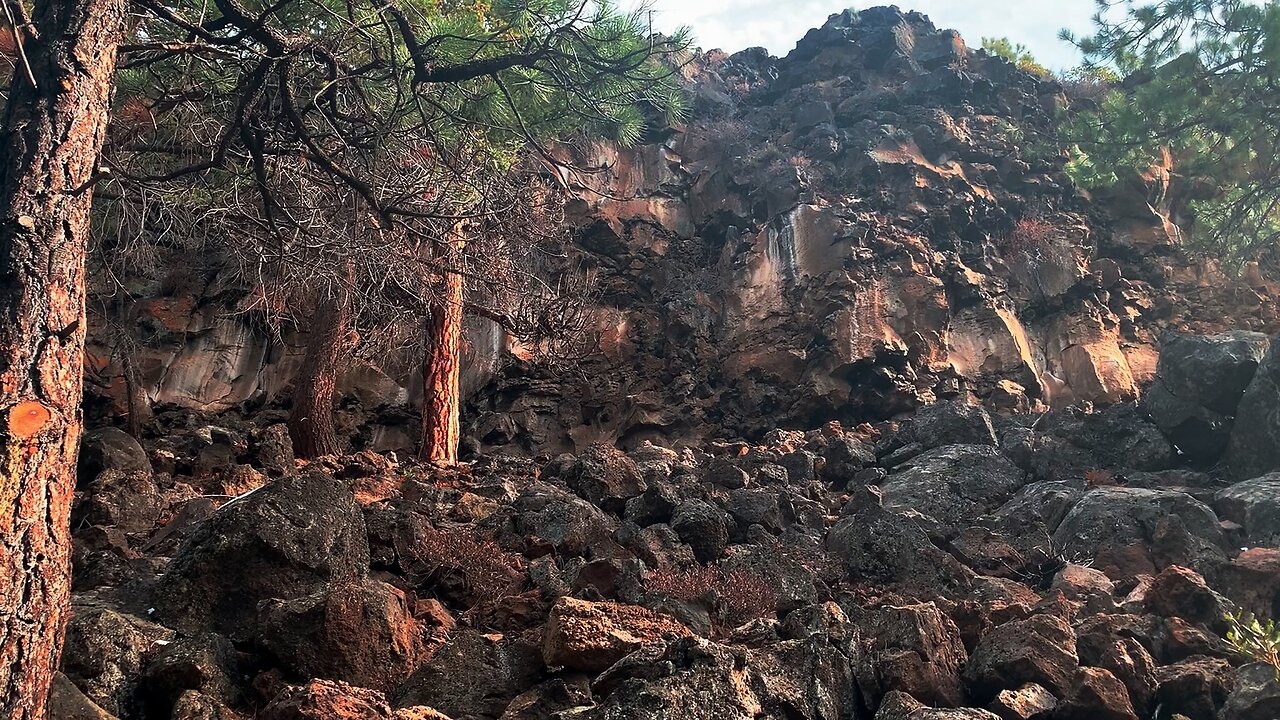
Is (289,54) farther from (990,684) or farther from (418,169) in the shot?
(990,684)

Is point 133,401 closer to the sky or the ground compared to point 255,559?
closer to the sky

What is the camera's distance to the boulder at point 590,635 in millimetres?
3191

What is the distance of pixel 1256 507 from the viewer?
6.43m

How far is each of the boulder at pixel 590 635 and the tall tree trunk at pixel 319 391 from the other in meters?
6.83

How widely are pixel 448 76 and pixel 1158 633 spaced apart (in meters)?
5.07

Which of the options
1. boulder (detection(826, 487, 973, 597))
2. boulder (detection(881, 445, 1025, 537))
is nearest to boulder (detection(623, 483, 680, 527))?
boulder (detection(826, 487, 973, 597))

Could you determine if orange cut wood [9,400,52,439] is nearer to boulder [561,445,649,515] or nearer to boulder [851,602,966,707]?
boulder [851,602,966,707]

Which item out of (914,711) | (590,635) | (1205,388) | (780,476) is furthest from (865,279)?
(590,635)

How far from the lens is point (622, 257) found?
645 inches

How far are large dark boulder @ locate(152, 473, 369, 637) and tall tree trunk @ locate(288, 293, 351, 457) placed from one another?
5.42 metres

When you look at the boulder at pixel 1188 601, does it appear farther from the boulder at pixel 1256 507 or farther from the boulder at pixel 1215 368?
the boulder at pixel 1215 368

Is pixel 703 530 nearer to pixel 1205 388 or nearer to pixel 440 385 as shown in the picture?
pixel 440 385

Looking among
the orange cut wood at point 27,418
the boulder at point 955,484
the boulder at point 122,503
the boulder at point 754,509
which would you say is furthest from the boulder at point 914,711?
the boulder at point 122,503

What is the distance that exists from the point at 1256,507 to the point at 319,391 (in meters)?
8.77
